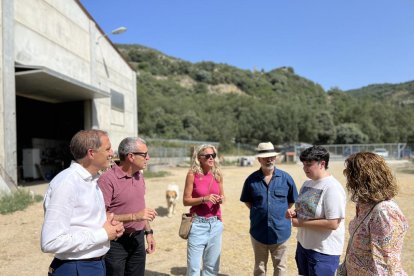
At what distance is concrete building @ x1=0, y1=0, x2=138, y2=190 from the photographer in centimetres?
1358

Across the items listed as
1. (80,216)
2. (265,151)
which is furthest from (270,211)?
(80,216)

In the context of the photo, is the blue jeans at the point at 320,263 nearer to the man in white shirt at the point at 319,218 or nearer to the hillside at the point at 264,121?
the man in white shirt at the point at 319,218

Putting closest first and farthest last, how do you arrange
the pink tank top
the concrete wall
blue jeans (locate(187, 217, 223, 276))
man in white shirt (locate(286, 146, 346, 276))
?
man in white shirt (locate(286, 146, 346, 276)) → blue jeans (locate(187, 217, 223, 276)) → the pink tank top → the concrete wall

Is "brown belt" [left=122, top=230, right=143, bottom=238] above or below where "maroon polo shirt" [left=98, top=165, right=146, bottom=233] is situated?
below

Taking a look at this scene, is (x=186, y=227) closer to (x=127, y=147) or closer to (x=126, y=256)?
(x=126, y=256)

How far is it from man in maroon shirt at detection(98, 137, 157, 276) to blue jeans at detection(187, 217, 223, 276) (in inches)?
26.6

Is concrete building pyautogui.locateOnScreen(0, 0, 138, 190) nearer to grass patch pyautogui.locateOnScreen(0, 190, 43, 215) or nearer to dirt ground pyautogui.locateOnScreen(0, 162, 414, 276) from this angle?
grass patch pyautogui.locateOnScreen(0, 190, 43, 215)

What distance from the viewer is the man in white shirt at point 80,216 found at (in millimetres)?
2115

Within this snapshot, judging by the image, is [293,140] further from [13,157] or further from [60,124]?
[13,157]

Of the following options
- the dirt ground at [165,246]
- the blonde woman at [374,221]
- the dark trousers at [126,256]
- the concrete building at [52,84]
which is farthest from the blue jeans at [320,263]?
the concrete building at [52,84]

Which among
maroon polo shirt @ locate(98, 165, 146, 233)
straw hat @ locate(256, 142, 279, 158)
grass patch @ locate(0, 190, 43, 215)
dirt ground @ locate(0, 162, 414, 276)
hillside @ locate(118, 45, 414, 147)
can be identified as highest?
hillside @ locate(118, 45, 414, 147)

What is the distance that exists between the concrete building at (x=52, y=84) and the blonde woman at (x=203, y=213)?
25.0ft

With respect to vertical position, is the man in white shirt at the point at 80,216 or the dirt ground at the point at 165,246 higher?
the man in white shirt at the point at 80,216

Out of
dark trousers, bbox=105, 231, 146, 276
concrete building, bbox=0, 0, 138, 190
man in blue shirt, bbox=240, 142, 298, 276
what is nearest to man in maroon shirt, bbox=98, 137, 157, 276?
dark trousers, bbox=105, 231, 146, 276
